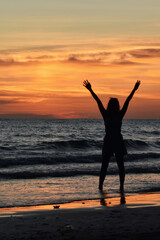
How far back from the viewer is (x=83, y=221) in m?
5.63

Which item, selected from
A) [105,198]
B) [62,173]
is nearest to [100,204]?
[105,198]

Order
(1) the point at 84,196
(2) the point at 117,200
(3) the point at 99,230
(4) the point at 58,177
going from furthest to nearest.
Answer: (4) the point at 58,177 → (1) the point at 84,196 → (2) the point at 117,200 → (3) the point at 99,230

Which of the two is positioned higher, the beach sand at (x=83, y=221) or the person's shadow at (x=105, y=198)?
the beach sand at (x=83, y=221)

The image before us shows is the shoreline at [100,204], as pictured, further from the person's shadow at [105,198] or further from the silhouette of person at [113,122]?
the silhouette of person at [113,122]

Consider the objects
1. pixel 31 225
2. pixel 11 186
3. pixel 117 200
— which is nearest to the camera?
pixel 31 225

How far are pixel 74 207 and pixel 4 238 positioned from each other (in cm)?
252

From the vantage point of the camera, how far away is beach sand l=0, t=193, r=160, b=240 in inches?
189

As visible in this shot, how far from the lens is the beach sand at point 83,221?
480 cm

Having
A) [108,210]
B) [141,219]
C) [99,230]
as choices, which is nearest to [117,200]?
[108,210]

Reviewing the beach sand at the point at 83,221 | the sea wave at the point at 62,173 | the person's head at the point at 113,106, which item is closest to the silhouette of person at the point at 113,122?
the person's head at the point at 113,106

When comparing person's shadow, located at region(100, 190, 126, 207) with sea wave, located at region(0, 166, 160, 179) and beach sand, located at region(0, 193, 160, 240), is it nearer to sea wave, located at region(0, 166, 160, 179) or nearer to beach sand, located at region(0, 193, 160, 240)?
beach sand, located at region(0, 193, 160, 240)

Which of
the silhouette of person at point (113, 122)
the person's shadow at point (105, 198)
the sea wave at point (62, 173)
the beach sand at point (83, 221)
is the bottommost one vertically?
the sea wave at point (62, 173)

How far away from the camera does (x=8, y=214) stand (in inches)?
253

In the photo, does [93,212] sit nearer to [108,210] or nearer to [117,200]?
[108,210]
